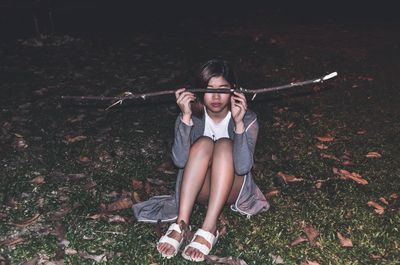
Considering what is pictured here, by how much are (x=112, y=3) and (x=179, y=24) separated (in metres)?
5.06

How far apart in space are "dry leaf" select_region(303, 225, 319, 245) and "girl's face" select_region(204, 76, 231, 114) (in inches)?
54.3

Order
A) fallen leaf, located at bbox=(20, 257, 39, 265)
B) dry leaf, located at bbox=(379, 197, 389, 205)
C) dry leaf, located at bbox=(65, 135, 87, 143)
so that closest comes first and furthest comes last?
fallen leaf, located at bbox=(20, 257, 39, 265) → dry leaf, located at bbox=(379, 197, 389, 205) → dry leaf, located at bbox=(65, 135, 87, 143)

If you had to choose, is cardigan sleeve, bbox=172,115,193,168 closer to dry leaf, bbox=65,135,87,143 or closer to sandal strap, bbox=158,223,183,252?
sandal strap, bbox=158,223,183,252

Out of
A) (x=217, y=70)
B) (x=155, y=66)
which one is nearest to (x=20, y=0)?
(x=155, y=66)

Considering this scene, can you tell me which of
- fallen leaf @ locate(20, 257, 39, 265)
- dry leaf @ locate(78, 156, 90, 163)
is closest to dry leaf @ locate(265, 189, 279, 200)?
dry leaf @ locate(78, 156, 90, 163)

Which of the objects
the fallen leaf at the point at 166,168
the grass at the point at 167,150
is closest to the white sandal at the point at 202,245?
the grass at the point at 167,150

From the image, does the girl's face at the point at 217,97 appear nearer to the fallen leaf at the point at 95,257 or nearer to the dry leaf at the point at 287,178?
the dry leaf at the point at 287,178

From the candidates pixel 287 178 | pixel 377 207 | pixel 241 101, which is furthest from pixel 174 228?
pixel 377 207

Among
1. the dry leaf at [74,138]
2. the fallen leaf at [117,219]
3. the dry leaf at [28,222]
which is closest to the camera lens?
the dry leaf at [28,222]

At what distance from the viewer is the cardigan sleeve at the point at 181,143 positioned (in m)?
3.79

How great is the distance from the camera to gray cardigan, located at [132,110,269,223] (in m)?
3.73

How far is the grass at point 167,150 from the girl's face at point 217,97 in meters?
Answer: 1.09

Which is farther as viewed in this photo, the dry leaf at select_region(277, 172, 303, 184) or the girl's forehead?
the dry leaf at select_region(277, 172, 303, 184)

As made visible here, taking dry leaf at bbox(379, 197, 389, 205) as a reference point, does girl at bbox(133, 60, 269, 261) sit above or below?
above
